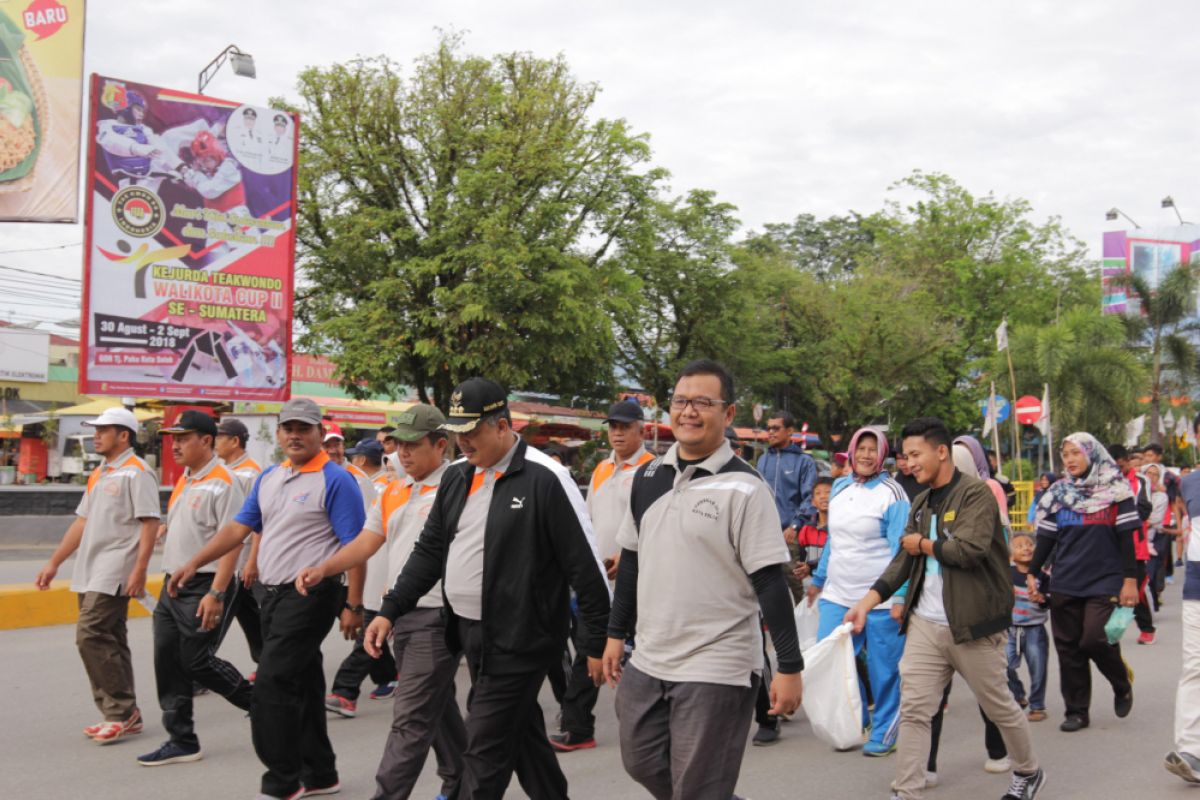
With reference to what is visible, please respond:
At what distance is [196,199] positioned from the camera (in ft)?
62.3

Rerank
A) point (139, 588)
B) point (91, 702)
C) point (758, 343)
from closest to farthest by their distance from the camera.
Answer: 1. point (139, 588)
2. point (91, 702)
3. point (758, 343)

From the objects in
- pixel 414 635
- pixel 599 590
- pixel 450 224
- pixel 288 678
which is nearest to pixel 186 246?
pixel 450 224

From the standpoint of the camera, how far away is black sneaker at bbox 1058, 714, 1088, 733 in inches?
273

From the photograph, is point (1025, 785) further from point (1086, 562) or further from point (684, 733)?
point (684, 733)

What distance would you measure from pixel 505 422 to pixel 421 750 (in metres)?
1.43

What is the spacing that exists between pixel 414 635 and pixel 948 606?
244 centimetres

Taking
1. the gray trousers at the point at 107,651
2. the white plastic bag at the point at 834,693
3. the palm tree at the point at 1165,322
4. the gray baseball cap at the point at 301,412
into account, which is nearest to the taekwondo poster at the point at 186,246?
the gray trousers at the point at 107,651

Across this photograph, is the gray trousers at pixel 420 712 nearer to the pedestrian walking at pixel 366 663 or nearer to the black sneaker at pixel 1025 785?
the pedestrian walking at pixel 366 663

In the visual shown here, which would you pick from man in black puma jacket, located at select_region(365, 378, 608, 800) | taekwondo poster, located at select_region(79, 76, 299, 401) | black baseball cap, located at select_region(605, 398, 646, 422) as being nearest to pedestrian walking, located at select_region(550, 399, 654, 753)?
black baseball cap, located at select_region(605, 398, 646, 422)

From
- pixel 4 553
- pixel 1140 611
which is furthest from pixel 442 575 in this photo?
pixel 4 553

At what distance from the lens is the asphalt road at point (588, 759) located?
18.4 feet

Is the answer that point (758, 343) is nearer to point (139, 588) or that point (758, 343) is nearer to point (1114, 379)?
point (1114, 379)

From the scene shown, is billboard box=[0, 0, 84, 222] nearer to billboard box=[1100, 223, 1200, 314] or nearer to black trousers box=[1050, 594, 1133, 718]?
black trousers box=[1050, 594, 1133, 718]

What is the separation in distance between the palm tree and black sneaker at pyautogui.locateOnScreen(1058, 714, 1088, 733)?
30073 millimetres
